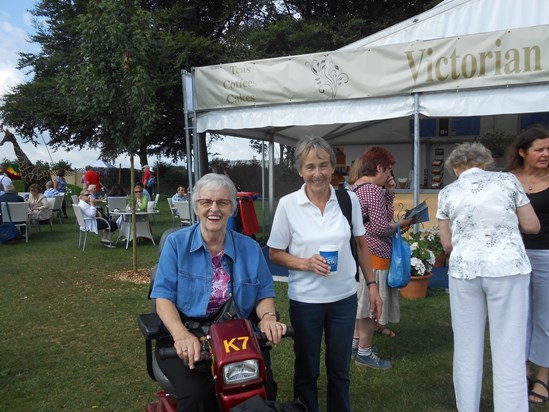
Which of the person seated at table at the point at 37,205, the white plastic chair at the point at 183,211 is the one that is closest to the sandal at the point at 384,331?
the white plastic chair at the point at 183,211

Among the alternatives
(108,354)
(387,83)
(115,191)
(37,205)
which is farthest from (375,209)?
(37,205)

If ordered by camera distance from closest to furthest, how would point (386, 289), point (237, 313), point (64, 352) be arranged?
1. point (237, 313)
2. point (386, 289)
3. point (64, 352)

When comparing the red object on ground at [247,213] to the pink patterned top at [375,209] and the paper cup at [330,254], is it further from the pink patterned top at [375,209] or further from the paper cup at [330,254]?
the paper cup at [330,254]

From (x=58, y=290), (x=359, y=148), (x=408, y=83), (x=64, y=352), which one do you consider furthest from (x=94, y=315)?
(x=359, y=148)

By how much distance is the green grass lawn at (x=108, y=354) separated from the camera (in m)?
3.31

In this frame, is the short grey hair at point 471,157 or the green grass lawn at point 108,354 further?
the green grass lawn at point 108,354

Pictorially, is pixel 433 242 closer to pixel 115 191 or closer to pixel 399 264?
pixel 399 264

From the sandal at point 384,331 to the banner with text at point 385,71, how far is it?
2593mm

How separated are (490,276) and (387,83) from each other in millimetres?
3306

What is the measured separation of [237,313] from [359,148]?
866 centimetres

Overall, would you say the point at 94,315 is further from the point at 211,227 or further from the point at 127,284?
the point at 211,227

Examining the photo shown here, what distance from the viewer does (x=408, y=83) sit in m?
5.18

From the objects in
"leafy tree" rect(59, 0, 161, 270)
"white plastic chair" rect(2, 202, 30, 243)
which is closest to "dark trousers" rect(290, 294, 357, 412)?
"leafy tree" rect(59, 0, 161, 270)

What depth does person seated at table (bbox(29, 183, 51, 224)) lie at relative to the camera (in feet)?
39.4
